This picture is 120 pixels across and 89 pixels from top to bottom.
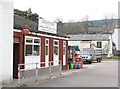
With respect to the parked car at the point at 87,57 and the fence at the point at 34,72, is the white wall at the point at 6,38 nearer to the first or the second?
the fence at the point at 34,72

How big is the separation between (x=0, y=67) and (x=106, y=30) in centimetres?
8832

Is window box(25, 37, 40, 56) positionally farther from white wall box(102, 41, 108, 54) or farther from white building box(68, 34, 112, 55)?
white wall box(102, 41, 108, 54)

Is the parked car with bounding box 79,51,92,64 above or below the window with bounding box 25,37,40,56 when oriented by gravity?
below

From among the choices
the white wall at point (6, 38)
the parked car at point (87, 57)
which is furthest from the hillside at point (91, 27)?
the white wall at point (6, 38)

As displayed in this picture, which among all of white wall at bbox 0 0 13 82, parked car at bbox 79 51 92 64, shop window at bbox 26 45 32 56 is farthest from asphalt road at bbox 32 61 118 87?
parked car at bbox 79 51 92 64

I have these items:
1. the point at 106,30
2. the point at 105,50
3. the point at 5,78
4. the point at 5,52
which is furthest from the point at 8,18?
the point at 106,30

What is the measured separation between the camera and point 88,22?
351 feet

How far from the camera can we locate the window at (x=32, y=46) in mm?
21453

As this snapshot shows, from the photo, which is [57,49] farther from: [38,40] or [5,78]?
[5,78]

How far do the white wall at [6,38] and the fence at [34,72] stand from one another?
2.48ft

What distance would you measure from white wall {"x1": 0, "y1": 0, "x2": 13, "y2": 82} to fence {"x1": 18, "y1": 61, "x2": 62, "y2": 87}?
756 millimetres

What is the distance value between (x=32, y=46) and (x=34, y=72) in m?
2.67

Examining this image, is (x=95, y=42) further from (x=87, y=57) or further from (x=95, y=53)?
(x=87, y=57)

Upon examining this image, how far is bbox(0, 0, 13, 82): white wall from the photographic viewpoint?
17234mm
